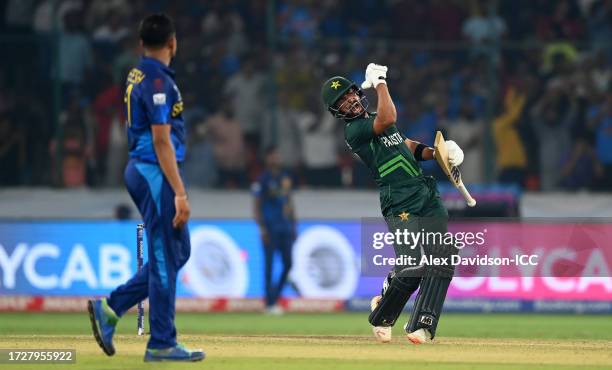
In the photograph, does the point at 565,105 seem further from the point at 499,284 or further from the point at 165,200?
the point at 165,200

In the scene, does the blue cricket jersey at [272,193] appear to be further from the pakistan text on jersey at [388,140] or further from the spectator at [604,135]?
the pakistan text on jersey at [388,140]

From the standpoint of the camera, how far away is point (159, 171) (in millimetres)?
9438

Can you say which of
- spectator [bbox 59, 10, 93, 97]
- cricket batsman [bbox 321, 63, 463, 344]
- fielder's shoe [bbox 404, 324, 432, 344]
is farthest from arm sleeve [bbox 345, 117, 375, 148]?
spectator [bbox 59, 10, 93, 97]

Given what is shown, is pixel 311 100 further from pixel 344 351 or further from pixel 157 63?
pixel 157 63

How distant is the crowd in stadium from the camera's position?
69.9 ft

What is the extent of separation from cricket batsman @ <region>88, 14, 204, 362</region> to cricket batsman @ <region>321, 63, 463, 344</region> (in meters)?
2.22

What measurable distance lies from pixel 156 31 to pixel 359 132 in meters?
2.50

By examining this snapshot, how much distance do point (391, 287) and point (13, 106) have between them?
11.5m

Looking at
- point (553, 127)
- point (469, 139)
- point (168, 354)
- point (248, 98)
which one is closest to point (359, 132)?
point (168, 354)

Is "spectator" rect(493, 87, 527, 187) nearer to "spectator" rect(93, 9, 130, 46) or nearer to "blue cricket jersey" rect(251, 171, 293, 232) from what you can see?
"blue cricket jersey" rect(251, 171, 293, 232)

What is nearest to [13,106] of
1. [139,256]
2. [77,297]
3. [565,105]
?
[77,297]

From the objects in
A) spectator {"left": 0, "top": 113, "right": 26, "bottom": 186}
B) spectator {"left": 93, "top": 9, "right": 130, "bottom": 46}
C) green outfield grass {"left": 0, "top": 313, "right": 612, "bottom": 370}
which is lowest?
green outfield grass {"left": 0, "top": 313, "right": 612, "bottom": 370}

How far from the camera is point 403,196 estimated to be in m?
11.5

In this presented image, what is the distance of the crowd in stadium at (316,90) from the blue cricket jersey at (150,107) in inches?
463
